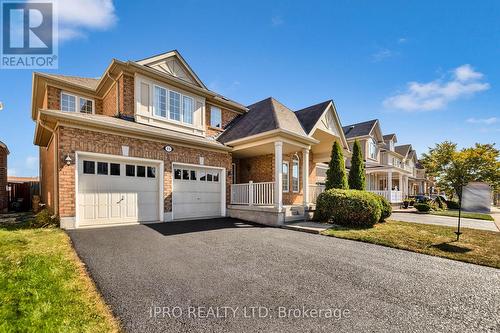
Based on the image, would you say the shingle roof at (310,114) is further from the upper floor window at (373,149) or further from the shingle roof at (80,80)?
the upper floor window at (373,149)

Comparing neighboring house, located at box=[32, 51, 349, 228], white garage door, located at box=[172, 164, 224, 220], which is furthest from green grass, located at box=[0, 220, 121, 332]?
white garage door, located at box=[172, 164, 224, 220]

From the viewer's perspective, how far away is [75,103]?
41.5ft

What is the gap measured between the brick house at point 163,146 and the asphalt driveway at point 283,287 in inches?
96.3

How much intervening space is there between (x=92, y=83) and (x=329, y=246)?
15.7m

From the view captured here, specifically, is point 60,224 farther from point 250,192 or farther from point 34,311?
point 250,192

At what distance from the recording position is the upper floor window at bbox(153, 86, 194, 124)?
11.0 m

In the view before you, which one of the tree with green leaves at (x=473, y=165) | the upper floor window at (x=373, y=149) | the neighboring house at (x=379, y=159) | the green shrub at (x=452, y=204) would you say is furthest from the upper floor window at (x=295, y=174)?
the green shrub at (x=452, y=204)

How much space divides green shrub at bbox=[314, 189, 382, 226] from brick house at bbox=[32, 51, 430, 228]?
1.57m

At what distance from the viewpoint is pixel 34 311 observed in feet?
9.21

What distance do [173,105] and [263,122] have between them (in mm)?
4650

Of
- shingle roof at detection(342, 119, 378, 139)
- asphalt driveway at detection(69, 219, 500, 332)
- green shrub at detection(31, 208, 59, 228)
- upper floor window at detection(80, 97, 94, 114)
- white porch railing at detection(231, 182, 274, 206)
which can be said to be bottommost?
asphalt driveway at detection(69, 219, 500, 332)

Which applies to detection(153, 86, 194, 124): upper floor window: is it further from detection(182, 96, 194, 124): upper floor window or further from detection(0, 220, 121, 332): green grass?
detection(0, 220, 121, 332): green grass

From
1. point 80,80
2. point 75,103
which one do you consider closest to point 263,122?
point 75,103

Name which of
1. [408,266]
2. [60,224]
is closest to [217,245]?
[408,266]
